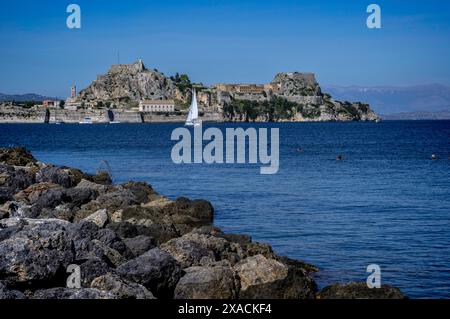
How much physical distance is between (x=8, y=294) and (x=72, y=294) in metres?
0.76

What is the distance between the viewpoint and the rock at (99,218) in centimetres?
1531

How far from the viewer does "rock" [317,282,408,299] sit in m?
9.63

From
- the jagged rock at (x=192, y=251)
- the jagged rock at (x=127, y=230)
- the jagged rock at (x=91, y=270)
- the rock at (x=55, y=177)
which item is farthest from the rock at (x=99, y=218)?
the rock at (x=55, y=177)

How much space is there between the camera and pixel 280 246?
17.4 metres

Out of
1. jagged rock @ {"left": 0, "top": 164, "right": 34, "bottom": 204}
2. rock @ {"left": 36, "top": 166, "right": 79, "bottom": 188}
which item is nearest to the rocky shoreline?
jagged rock @ {"left": 0, "top": 164, "right": 34, "bottom": 204}

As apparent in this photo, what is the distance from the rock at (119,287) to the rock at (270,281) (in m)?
1.66

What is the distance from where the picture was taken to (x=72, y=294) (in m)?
8.56

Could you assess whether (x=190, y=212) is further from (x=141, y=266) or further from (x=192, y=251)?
(x=141, y=266)

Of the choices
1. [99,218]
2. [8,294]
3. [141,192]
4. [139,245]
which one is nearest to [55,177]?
[141,192]

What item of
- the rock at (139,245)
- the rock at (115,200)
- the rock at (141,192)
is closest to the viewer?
the rock at (139,245)

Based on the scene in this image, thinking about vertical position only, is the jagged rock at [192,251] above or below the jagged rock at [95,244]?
below

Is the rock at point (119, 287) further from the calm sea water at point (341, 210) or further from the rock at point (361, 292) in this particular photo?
the calm sea water at point (341, 210)
